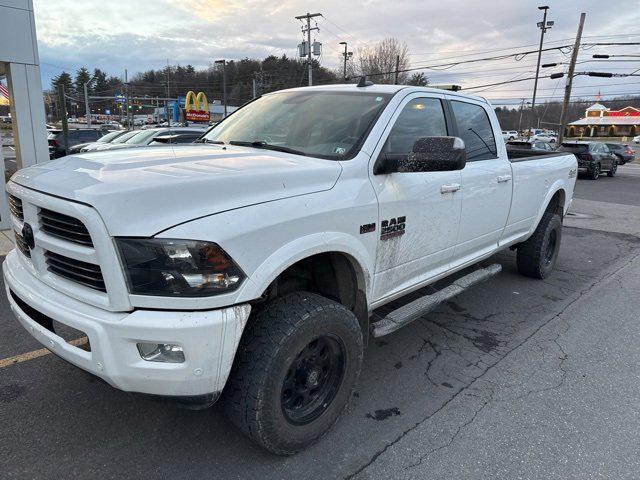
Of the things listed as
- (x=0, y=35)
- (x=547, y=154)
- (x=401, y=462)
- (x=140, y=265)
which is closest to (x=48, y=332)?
(x=140, y=265)

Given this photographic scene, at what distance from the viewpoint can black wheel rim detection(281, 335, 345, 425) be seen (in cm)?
252

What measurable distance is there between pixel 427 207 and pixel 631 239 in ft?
24.4

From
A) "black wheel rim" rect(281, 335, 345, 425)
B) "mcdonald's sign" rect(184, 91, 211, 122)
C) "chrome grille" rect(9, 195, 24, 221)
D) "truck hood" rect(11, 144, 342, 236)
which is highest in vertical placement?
"mcdonald's sign" rect(184, 91, 211, 122)

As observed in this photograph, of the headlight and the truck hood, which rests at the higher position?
the truck hood

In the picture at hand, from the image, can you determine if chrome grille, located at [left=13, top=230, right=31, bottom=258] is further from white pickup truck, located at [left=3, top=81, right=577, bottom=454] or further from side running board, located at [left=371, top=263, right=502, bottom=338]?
side running board, located at [left=371, top=263, right=502, bottom=338]

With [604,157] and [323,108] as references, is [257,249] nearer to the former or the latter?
[323,108]

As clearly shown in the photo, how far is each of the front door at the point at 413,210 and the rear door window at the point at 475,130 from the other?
0.96ft

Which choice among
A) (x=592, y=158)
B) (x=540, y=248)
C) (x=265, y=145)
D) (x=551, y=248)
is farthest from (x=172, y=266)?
(x=592, y=158)

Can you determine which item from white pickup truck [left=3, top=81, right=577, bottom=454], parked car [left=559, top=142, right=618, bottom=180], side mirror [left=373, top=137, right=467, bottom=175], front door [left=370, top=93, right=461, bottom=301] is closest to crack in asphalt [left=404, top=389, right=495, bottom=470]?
white pickup truck [left=3, top=81, right=577, bottom=454]

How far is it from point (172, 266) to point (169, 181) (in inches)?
16.0

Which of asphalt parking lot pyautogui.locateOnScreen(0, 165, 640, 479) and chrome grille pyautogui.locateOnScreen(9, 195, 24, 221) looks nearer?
asphalt parking lot pyautogui.locateOnScreen(0, 165, 640, 479)

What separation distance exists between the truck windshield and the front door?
0.19 meters

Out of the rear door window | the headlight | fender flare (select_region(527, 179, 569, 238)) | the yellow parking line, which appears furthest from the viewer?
fender flare (select_region(527, 179, 569, 238))

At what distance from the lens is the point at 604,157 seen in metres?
23.6
